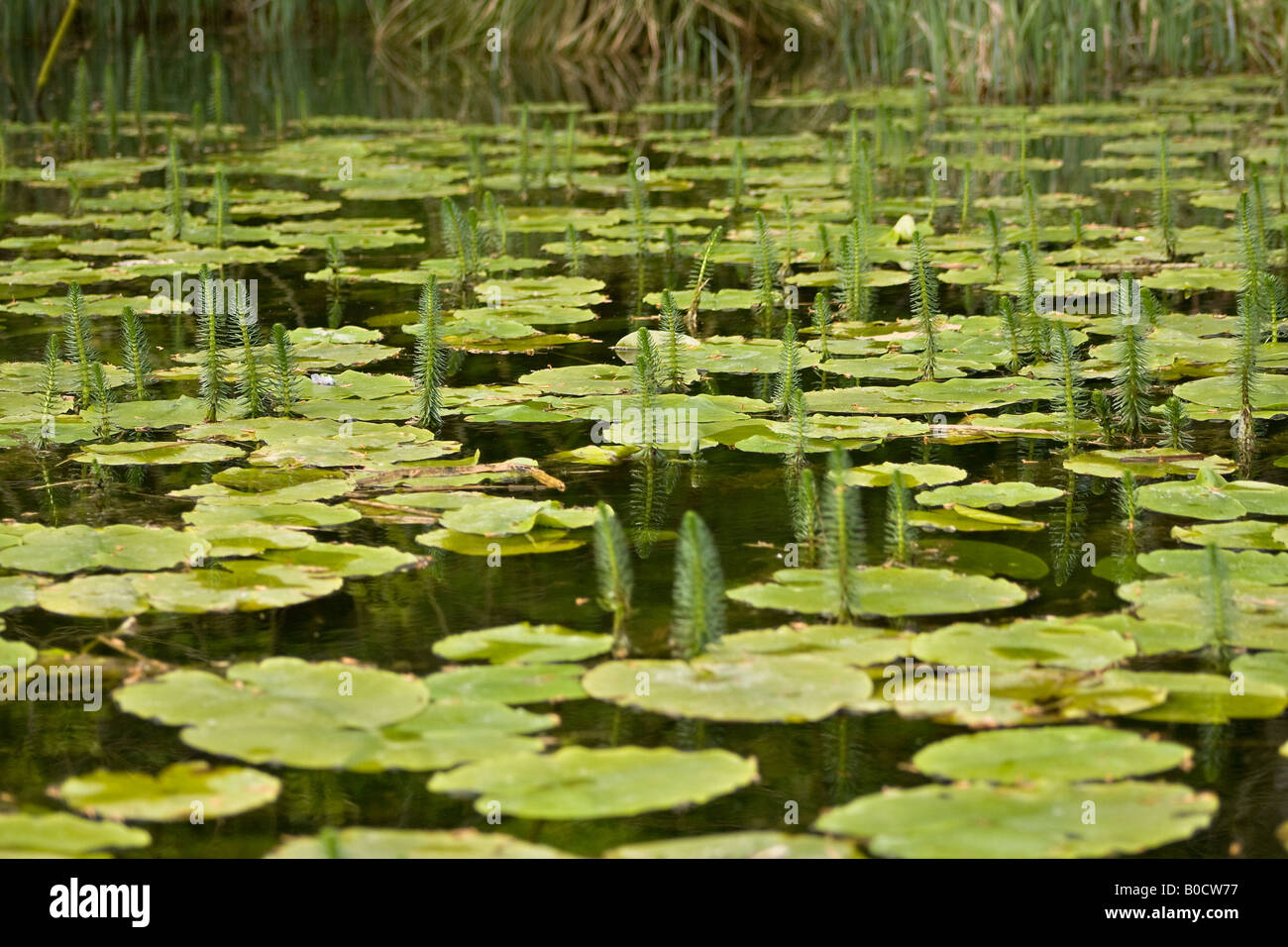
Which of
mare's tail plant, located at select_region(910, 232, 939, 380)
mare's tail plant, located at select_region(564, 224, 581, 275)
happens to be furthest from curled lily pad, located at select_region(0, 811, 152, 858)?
mare's tail plant, located at select_region(564, 224, 581, 275)

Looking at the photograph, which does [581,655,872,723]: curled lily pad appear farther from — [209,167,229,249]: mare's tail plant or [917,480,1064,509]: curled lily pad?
[209,167,229,249]: mare's tail plant

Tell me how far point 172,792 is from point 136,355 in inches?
102

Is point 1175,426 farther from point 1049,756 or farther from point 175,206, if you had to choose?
point 175,206

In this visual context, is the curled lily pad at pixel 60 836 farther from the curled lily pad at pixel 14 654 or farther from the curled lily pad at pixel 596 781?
the curled lily pad at pixel 14 654

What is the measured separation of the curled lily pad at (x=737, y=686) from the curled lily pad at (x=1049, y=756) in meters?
0.18

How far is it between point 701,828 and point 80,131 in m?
9.63

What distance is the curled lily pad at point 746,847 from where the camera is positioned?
2.16 m

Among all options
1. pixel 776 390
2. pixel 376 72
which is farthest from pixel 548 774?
pixel 376 72

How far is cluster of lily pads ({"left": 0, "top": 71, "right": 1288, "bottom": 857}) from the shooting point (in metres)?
Result: 2.37

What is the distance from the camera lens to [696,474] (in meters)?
3.99

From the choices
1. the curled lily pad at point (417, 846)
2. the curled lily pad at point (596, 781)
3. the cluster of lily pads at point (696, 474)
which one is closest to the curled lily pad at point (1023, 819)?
the cluster of lily pads at point (696, 474)
